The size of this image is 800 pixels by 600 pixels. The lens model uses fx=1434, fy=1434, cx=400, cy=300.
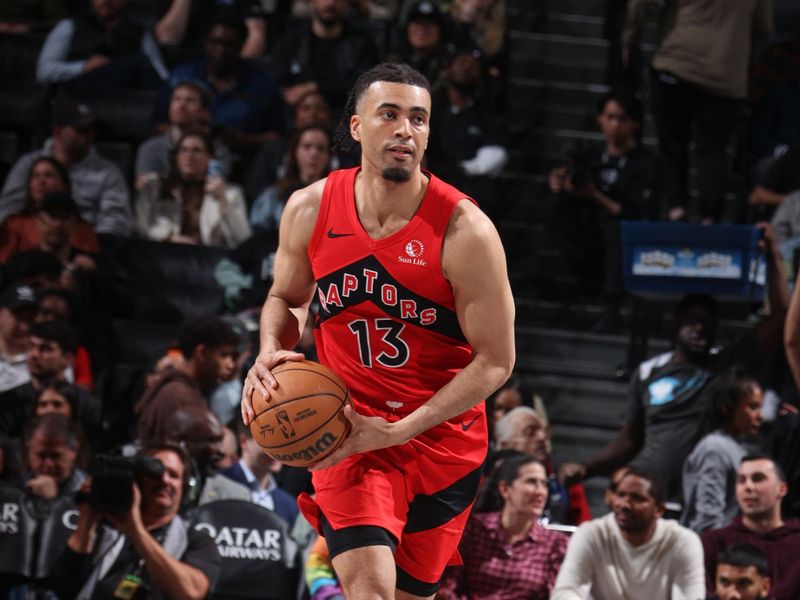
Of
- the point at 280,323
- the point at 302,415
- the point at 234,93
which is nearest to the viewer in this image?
the point at 302,415

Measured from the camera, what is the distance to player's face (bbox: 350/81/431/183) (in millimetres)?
4379

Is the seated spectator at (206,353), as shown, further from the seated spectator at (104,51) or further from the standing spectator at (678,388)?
the seated spectator at (104,51)

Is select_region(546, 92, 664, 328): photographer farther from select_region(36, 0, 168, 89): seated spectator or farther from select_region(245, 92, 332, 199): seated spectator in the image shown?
select_region(36, 0, 168, 89): seated spectator

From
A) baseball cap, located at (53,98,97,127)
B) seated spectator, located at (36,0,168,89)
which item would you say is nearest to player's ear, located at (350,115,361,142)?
baseball cap, located at (53,98,97,127)

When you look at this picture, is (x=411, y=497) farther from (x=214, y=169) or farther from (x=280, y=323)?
(x=214, y=169)

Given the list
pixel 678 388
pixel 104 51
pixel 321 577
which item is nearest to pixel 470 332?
pixel 321 577

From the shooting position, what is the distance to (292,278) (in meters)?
4.70

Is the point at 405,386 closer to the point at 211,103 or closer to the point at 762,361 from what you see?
the point at 762,361

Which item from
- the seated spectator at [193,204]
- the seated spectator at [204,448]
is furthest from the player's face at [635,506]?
the seated spectator at [193,204]

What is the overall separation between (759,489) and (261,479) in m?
2.49

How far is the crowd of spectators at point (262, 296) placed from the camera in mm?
6805

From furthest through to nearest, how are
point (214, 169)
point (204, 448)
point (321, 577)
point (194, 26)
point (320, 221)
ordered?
point (194, 26)
point (214, 169)
point (204, 448)
point (321, 577)
point (320, 221)

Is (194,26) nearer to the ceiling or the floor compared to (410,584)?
nearer to the ceiling

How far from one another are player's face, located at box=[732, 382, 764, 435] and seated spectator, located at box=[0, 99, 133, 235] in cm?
435
